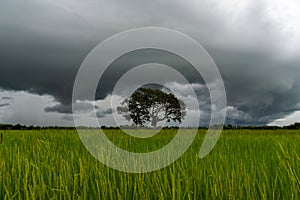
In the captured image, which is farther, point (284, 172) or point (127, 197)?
point (284, 172)

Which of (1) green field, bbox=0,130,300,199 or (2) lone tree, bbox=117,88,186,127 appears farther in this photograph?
(2) lone tree, bbox=117,88,186,127

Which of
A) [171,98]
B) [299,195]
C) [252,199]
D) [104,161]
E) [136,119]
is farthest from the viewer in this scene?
[171,98]

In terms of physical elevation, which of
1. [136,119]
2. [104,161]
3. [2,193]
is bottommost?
[2,193]

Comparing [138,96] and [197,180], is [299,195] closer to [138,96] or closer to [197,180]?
[197,180]

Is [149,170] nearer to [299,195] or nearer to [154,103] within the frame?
[299,195]

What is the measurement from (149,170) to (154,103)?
105 feet

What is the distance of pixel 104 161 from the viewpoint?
3389 mm

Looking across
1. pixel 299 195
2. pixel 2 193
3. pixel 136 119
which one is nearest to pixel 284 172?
pixel 299 195

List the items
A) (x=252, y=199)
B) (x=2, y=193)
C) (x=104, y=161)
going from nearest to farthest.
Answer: (x=252, y=199)
(x=2, y=193)
(x=104, y=161)

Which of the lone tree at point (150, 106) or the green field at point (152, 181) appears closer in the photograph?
the green field at point (152, 181)

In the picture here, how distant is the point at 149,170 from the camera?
9.87ft

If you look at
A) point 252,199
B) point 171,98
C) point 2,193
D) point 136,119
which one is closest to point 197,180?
point 252,199

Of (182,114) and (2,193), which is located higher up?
(182,114)

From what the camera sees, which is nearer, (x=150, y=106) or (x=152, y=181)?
(x=152, y=181)
